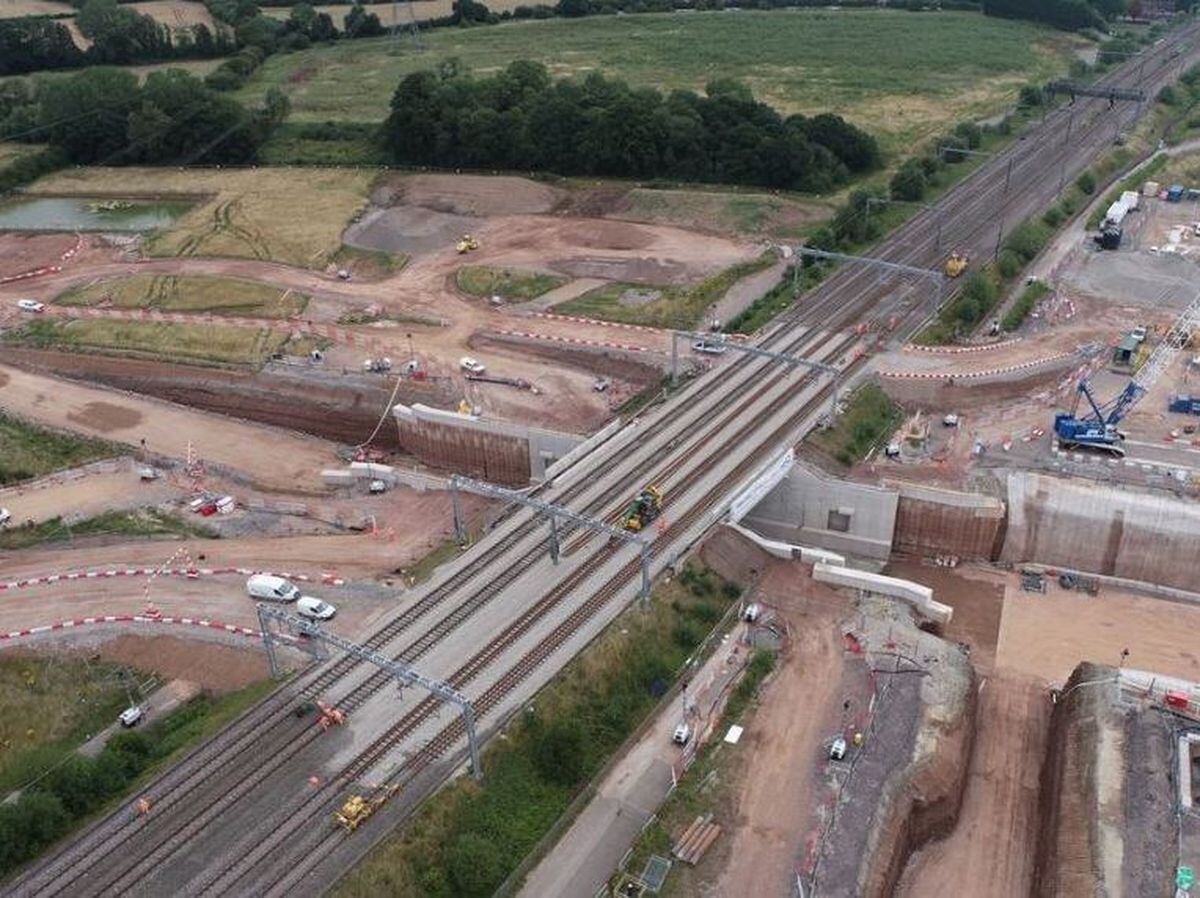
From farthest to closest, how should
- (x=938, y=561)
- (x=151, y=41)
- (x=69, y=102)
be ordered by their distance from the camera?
1. (x=151, y=41)
2. (x=69, y=102)
3. (x=938, y=561)

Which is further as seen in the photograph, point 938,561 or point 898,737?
point 938,561

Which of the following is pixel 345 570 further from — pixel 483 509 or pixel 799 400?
pixel 799 400

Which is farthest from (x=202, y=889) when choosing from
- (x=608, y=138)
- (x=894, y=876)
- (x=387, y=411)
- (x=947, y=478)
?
(x=608, y=138)

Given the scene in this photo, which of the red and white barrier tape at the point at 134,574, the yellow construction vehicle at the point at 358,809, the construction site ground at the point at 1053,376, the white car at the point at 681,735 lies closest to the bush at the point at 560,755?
the white car at the point at 681,735

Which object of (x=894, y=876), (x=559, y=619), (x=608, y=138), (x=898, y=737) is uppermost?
(x=608, y=138)

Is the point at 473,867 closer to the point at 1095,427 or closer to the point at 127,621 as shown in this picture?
the point at 127,621

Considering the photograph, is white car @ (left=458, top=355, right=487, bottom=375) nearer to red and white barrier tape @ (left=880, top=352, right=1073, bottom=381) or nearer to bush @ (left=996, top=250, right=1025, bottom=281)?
red and white barrier tape @ (left=880, top=352, right=1073, bottom=381)

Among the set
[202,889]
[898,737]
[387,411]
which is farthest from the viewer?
[387,411]
